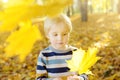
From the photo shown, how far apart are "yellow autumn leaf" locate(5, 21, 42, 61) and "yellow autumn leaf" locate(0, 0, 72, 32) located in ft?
0.10

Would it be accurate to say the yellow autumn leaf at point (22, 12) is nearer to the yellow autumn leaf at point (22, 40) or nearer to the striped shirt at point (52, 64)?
the yellow autumn leaf at point (22, 40)

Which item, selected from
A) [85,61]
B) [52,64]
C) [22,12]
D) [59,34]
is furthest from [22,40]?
[52,64]

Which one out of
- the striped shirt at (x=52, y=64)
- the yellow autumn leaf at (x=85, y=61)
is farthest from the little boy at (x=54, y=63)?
the yellow autumn leaf at (x=85, y=61)

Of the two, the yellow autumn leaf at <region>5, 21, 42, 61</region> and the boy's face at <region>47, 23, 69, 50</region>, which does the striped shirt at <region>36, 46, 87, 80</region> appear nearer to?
the boy's face at <region>47, 23, 69, 50</region>

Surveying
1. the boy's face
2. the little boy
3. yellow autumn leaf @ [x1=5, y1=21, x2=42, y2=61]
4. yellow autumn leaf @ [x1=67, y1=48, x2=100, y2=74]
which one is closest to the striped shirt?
the little boy

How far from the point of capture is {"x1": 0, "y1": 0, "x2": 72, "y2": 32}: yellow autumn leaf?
572 millimetres

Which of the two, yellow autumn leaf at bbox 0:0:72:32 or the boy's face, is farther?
the boy's face

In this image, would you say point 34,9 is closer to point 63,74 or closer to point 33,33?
point 33,33

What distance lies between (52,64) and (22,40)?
1.39 meters

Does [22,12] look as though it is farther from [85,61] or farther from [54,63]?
[54,63]

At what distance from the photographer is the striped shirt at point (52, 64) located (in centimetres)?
196

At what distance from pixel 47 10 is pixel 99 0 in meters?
22.4

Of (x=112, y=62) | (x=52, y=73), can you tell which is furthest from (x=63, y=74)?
(x=112, y=62)

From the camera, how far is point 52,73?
200cm
